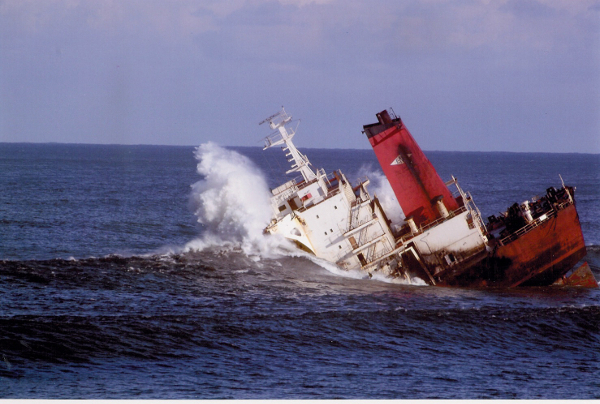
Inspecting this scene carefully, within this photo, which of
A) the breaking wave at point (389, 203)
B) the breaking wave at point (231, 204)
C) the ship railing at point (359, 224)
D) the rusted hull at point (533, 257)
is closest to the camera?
the rusted hull at point (533, 257)

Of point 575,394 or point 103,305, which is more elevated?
point 103,305

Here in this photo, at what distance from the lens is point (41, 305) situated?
20875mm

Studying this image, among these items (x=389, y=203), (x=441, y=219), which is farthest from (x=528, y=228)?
(x=389, y=203)

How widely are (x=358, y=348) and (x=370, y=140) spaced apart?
32.0 feet

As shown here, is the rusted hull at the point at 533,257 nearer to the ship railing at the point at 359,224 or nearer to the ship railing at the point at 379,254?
the ship railing at the point at 379,254

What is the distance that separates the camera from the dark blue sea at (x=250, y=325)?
15.4m

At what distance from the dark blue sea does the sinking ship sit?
2.57ft

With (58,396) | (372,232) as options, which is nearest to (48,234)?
(372,232)

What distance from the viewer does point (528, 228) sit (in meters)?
24.3

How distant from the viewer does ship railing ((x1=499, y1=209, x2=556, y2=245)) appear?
24.1m

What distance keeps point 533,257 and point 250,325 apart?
11586mm

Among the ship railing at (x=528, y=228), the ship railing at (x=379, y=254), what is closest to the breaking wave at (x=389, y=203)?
the ship railing at (x=379, y=254)

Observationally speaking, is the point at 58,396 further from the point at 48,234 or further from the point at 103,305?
the point at 48,234

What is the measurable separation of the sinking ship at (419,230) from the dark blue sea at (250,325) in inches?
30.9
